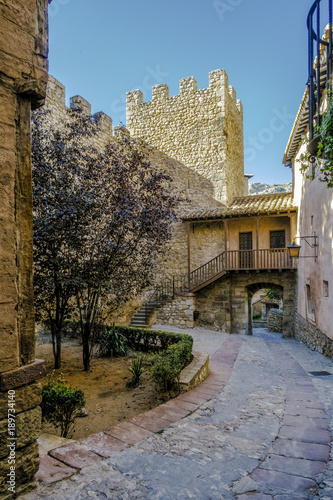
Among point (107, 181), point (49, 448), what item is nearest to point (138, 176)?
point (107, 181)

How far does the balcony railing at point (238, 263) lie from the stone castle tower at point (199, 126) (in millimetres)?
3009

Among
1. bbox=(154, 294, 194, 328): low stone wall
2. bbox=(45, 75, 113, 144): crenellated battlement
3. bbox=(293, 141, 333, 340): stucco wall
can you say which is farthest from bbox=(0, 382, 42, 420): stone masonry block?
bbox=(154, 294, 194, 328): low stone wall

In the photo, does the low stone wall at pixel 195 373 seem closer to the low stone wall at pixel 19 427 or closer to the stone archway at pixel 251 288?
the low stone wall at pixel 19 427

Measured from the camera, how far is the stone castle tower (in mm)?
15812

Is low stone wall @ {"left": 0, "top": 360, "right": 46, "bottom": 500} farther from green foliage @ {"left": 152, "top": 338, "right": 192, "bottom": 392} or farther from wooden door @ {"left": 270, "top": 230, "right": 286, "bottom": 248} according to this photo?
wooden door @ {"left": 270, "top": 230, "right": 286, "bottom": 248}

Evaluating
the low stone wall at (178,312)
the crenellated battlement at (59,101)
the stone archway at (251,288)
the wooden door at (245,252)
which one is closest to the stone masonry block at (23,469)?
the crenellated battlement at (59,101)

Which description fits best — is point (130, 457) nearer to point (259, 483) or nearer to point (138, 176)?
point (259, 483)

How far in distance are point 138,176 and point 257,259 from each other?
26.1ft

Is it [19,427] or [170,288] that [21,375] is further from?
[170,288]

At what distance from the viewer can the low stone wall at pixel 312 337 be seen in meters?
8.05

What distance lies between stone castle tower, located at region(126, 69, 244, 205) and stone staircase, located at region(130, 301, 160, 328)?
627cm

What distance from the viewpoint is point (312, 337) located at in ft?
32.4

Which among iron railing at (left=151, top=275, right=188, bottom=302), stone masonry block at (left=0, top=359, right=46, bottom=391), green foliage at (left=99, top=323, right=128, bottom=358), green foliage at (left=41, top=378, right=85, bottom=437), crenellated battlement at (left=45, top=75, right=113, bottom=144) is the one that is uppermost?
crenellated battlement at (left=45, top=75, right=113, bottom=144)

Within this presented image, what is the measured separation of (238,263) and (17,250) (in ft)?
41.3
